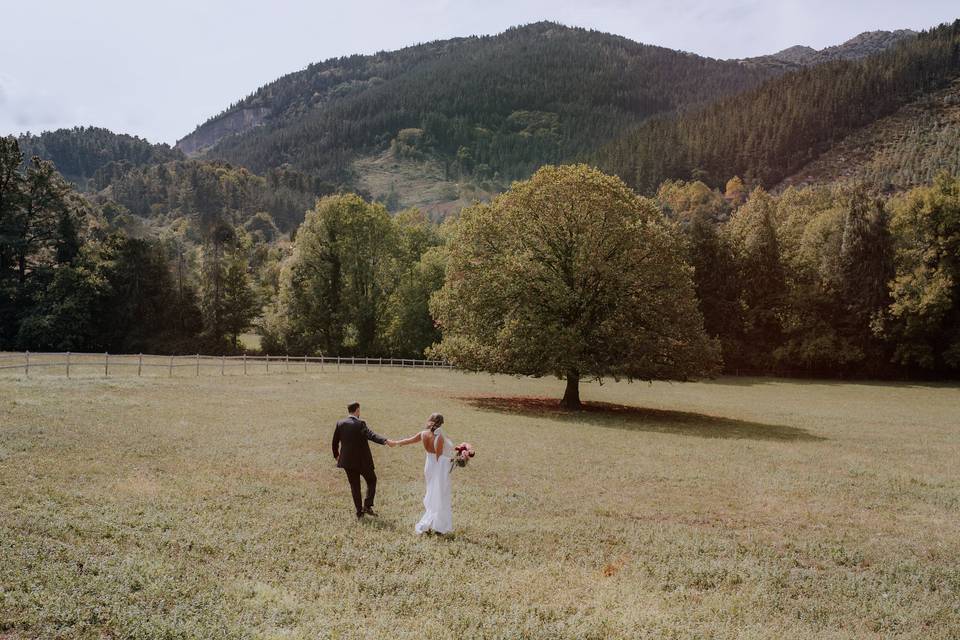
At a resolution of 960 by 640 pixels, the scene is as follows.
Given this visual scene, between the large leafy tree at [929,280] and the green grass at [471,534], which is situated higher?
the large leafy tree at [929,280]

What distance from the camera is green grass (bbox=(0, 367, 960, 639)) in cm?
940

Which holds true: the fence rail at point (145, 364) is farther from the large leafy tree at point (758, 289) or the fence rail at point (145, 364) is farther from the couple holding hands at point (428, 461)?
the large leafy tree at point (758, 289)

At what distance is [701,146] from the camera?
609 feet

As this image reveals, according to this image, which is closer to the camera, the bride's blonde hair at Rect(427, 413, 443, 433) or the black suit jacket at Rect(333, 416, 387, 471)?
the bride's blonde hair at Rect(427, 413, 443, 433)

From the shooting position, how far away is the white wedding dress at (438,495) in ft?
44.2

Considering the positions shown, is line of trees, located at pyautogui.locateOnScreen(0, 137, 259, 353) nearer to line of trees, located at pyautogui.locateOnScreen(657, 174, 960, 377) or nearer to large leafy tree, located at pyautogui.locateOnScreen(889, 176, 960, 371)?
line of trees, located at pyautogui.locateOnScreen(657, 174, 960, 377)

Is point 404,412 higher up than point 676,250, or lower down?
lower down

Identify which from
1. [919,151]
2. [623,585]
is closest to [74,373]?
[623,585]

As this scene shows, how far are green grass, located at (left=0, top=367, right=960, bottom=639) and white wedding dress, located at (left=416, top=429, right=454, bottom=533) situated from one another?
0.41 meters

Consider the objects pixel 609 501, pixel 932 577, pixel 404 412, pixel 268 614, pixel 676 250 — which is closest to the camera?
pixel 268 614

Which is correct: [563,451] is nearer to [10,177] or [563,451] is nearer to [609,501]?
[609,501]

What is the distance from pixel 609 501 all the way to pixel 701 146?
189017mm

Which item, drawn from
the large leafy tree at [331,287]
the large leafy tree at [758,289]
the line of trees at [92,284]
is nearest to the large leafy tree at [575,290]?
the large leafy tree at [331,287]

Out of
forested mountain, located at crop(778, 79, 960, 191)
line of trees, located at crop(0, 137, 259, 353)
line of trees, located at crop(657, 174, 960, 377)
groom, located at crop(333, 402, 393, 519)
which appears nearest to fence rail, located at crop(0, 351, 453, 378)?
line of trees, located at crop(0, 137, 259, 353)
